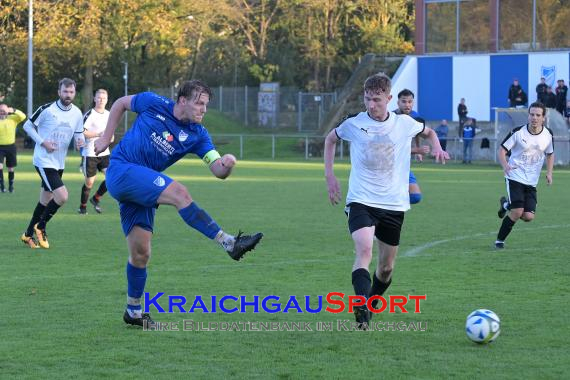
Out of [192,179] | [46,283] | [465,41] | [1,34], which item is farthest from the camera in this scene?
[1,34]

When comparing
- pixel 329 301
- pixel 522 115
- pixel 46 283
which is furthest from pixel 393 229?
pixel 522 115

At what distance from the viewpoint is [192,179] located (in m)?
30.3

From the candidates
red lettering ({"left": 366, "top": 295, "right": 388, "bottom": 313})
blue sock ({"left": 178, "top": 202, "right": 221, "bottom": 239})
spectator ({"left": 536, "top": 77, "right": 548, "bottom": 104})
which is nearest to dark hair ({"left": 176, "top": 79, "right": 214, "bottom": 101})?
blue sock ({"left": 178, "top": 202, "right": 221, "bottom": 239})

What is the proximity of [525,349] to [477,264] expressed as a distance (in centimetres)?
477

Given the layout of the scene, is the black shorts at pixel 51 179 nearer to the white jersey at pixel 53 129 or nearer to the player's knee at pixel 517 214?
the white jersey at pixel 53 129

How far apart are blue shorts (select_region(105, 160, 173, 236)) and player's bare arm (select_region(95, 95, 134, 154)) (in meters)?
0.40

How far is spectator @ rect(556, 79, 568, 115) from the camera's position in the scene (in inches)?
1510

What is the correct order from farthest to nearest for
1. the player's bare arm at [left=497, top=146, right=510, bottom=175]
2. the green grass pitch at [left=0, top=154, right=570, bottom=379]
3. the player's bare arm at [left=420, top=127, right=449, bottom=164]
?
the player's bare arm at [left=497, top=146, right=510, bottom=175]
the player's bare arm at [left=420, top=127, right=449, bottom=164]
the green grass pitch at [left=0, top=154, right=570, bottom=379]

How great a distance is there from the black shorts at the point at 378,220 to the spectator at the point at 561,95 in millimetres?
31168

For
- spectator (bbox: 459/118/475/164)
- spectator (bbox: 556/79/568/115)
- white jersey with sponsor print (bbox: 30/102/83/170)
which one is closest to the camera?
white jersey with sponsor print (bbox: 30/102/83/170)

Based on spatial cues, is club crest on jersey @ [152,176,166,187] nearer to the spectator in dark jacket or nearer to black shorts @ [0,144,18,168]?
black shorts @ [0,144,18,168]

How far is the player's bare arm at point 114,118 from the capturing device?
8.34 metres

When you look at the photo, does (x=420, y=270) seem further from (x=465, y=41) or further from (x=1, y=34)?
(x=1, y=34)

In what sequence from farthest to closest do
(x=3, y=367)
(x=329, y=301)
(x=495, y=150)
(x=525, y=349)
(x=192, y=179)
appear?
1. (x=495, y=150)
2. (x=192, y=179)
3. (x=329, y=301)
4. (x=525, y=349)
5. (x=3, y=367)
